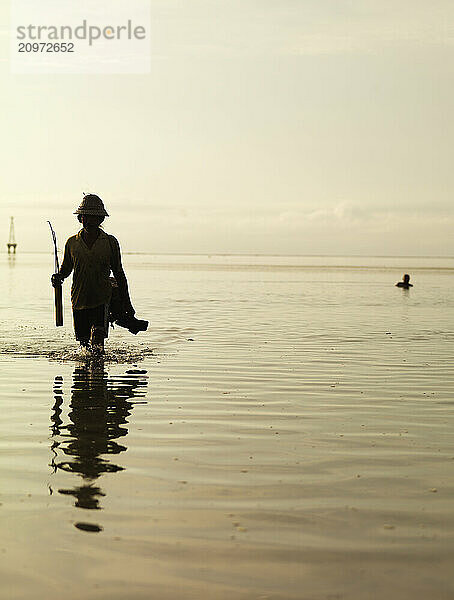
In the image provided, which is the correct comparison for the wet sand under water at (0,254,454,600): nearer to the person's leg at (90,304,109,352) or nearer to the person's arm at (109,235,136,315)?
the person's leg at (90,304,109,352)

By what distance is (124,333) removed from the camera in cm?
1717

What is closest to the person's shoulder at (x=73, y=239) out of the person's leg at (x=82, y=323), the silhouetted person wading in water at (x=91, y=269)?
the silhouetted person wading in water at (x=91, y=269)

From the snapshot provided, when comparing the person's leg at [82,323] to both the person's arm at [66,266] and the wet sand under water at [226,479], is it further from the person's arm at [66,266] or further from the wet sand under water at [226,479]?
the person's arm at [66,266]

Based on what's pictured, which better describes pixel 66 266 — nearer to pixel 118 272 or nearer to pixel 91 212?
pixel 118 272

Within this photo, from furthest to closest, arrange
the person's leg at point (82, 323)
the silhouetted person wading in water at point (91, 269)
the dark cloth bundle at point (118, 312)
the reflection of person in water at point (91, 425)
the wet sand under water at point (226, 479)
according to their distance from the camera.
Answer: the dark cloth bundle at point (118, 312) → the person's leg at point (82, 323) → the silhouetted person wading in water at point (91, 269) → the reflection of person in water at point (91, 425) → the wet sand under water at point (226, 479)

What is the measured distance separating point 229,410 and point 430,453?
235 centimetres

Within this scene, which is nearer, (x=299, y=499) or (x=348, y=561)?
(x=348, y=561)

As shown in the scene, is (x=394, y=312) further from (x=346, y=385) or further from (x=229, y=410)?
(x=229, y=410)

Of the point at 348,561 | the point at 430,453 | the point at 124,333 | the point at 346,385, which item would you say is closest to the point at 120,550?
the point at 348,561

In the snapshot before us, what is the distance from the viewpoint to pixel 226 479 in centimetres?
589

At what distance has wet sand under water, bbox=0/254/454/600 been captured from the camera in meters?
4.22

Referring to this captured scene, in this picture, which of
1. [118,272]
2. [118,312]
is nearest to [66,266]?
[118,272]

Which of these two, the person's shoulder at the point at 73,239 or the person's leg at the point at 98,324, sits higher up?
the person's shoulder at the point at 73,239

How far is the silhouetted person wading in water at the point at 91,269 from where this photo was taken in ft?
39.4
